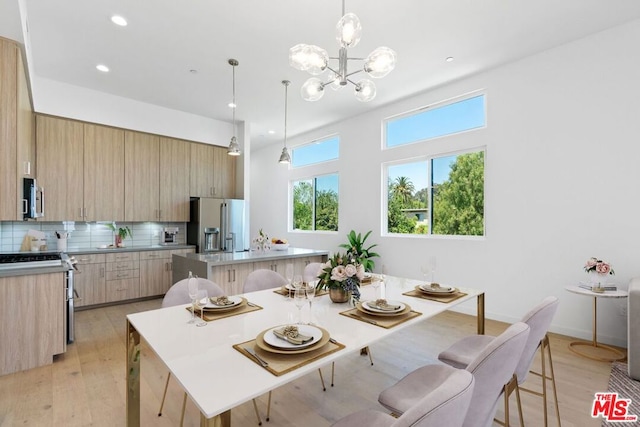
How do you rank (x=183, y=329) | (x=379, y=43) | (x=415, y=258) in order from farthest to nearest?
1. (x=415, y=258)
2. (x=379, y=43)
3. (x=183, y=329)

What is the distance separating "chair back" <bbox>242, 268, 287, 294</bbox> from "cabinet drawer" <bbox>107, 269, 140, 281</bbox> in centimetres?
311

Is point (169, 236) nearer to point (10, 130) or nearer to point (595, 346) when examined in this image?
point (10, 130)

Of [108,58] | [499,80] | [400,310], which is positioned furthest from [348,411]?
[108,58]

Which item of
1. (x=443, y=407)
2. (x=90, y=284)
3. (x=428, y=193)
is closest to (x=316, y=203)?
(x=428, y=193)

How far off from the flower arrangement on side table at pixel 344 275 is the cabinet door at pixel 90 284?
4.09m

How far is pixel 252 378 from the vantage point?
1039 millimetres

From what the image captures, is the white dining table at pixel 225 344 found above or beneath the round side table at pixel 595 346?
above

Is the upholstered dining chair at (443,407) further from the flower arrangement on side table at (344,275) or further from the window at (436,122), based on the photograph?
the window at (436,122)

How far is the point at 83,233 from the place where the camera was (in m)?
4.74

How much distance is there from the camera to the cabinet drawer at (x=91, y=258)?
4.29 meters

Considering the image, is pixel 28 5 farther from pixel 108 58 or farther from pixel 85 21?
pixel 108 58

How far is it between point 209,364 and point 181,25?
10.7 feet

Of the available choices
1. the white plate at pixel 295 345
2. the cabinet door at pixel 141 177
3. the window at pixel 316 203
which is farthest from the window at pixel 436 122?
the cabinet door at pixel 141 177

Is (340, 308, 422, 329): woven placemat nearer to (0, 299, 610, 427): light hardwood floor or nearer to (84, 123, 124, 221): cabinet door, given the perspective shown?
(0, 299, 610, 427): light hardwood floor
